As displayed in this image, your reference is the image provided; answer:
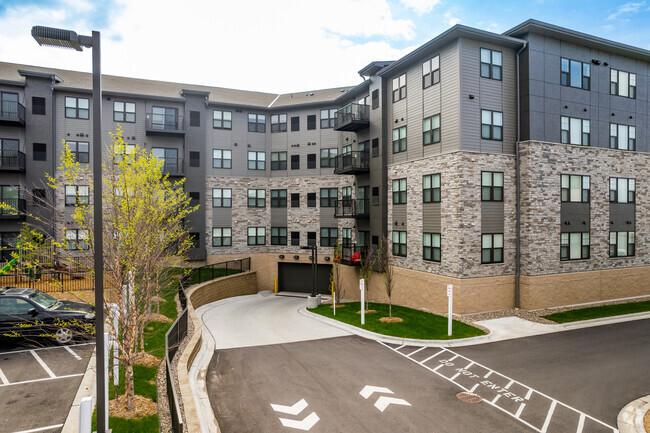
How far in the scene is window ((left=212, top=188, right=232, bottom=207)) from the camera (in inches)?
1387

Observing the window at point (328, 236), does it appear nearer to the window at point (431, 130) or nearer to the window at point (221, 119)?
the window at point (221, 119)

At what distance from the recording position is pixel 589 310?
22016 millimetres

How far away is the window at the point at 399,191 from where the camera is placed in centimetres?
2594

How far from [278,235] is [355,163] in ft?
36.4

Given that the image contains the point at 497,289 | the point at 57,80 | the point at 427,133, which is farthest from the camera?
the point at 57,80

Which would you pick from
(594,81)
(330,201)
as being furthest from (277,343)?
(594,81)

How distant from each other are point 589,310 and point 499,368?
12045mm

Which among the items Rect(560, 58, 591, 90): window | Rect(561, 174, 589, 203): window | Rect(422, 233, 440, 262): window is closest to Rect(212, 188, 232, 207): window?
Rect(422, 233, 440, 262): window

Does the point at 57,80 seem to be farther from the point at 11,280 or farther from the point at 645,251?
the point at 645,251

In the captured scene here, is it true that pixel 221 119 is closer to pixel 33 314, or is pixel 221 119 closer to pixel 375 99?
pixel 375 99

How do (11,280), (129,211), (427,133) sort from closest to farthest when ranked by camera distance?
1. (129,211)
2. (427,133)
3. (11,280)

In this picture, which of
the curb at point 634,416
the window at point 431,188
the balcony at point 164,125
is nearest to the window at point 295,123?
the balcony at point 164,125

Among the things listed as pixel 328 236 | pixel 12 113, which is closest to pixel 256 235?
pixel 328 236

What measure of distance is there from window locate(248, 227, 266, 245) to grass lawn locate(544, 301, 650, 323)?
78.9 ft
